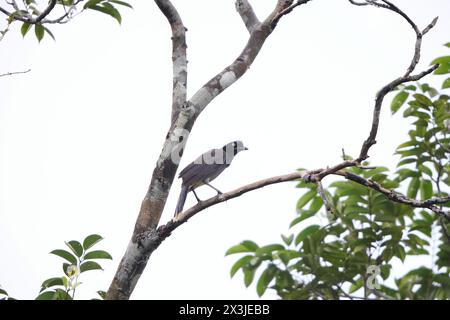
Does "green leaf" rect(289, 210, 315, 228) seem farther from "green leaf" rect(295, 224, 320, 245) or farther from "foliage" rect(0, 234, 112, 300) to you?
"foliage" rect(0, 234, 112, 300)

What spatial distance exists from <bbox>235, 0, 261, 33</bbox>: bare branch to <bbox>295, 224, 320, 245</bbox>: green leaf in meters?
2.54

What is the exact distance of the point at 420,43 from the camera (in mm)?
4609

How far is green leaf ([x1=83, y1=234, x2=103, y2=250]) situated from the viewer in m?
4.71

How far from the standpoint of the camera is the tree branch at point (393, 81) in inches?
174

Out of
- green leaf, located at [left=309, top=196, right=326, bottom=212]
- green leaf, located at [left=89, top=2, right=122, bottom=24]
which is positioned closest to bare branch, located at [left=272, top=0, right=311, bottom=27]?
green leaf, located at [left=89, top=2, right=122, bottom=24]

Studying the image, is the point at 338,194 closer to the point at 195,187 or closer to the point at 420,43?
the point at 195,187

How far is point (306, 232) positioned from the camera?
7.44 meters

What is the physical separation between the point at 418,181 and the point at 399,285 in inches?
59.9

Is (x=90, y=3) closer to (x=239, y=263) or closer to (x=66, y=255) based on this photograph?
(x=66, y=255)

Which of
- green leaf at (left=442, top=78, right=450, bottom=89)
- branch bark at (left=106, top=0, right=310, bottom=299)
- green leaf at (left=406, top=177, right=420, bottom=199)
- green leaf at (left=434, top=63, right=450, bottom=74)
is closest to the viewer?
branch bark at (left=106, top=0, right=310, bottom=299)

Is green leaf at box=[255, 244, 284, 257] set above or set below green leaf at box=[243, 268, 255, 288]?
above

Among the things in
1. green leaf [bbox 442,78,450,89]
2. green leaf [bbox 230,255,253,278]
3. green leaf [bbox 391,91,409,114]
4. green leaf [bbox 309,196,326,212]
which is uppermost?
green leaf [bbox 391,91,409,114]

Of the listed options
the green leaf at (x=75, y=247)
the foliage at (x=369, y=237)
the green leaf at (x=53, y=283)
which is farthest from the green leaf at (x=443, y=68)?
the green leaf at (x=53, y=283)
